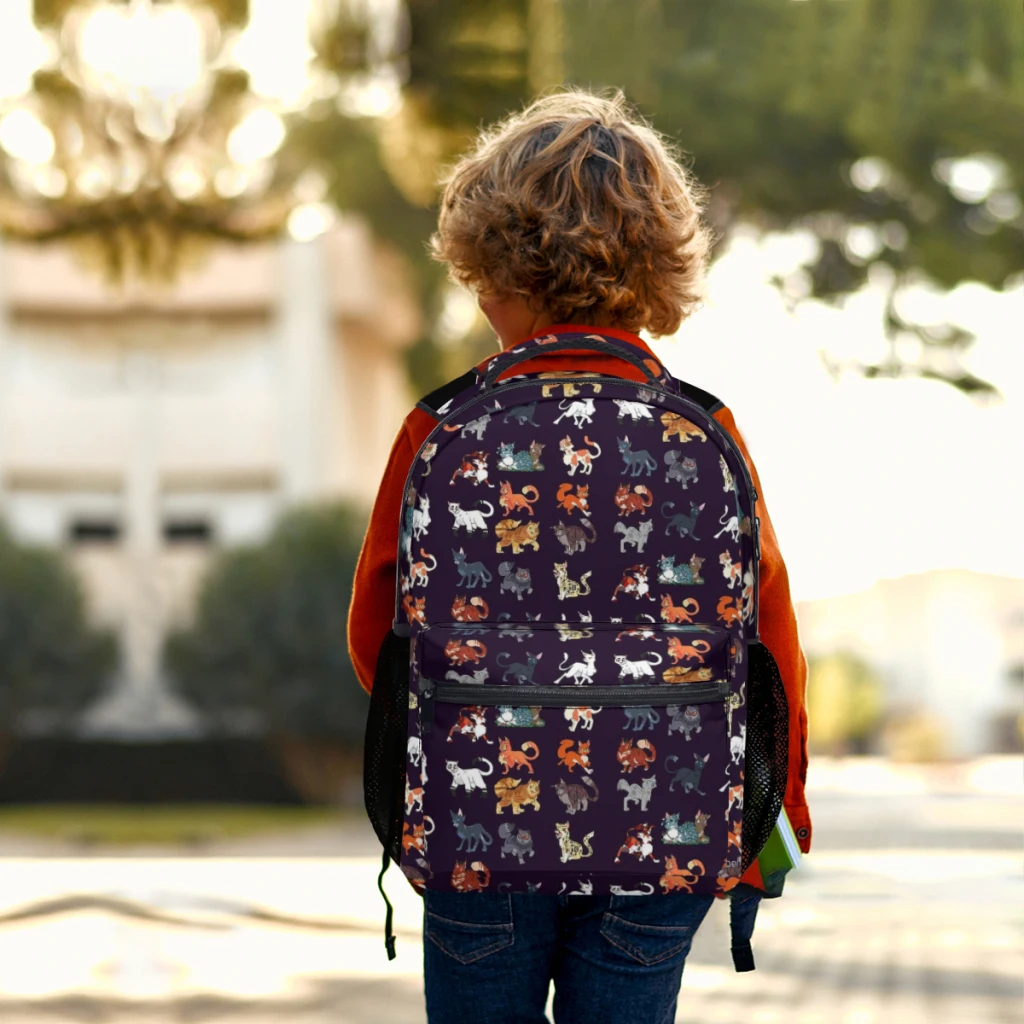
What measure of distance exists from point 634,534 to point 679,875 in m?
0.42

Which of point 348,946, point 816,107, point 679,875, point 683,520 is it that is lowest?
point 348,946

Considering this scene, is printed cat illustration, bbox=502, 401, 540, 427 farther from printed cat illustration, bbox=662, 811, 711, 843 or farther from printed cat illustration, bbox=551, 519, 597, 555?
printed cat illustration, bbox=662, 811, 711, 843

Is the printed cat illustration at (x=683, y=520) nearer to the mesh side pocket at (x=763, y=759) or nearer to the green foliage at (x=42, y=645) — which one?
the mesh side pocket at (x=763, y=759)

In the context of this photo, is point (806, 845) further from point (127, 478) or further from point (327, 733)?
point (127, 478)

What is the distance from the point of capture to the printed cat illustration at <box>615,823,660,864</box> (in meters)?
1.91

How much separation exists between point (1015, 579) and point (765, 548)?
43845 millimetres

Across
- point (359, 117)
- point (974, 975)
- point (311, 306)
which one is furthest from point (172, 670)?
point (974, 975)

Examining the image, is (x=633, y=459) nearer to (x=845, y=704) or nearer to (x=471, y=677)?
(x=471, y=677)

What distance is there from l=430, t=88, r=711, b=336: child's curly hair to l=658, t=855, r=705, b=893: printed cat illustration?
70 cm

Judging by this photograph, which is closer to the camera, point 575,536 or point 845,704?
point 575,536

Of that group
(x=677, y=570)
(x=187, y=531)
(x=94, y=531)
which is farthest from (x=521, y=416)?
(x=187, y=531)

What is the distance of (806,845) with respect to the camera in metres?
2.10

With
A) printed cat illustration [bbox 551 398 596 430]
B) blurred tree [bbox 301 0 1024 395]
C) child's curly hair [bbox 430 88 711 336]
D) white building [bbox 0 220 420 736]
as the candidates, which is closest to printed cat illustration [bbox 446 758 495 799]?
printed cat illustration [bbox 551 398 596 430]

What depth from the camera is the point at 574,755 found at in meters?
1.91
